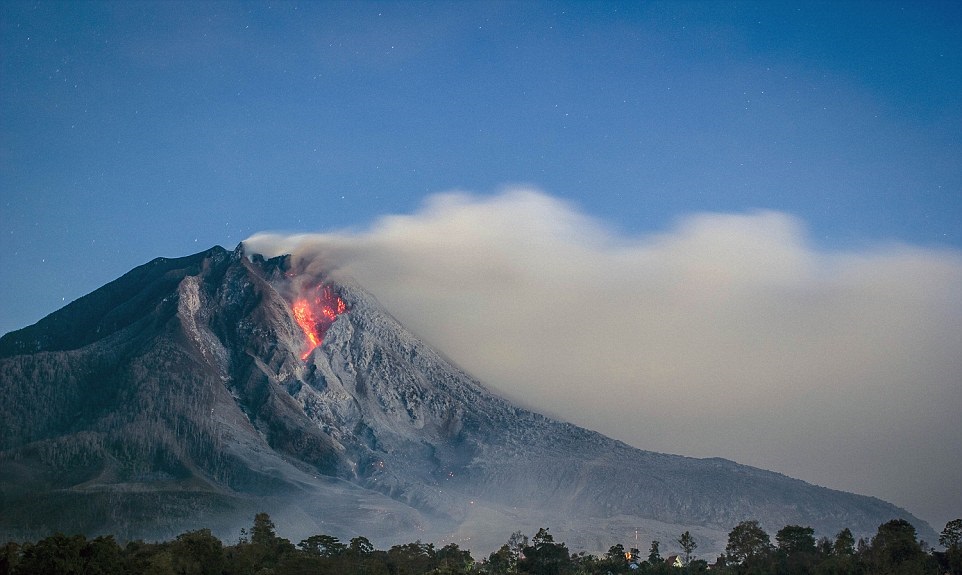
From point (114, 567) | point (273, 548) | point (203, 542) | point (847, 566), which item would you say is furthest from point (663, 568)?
point (114, 567)

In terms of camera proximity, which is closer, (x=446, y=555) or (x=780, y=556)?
(x=780, y=556)

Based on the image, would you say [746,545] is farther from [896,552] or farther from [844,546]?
[896,552]

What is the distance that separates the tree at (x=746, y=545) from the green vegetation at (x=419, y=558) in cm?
13

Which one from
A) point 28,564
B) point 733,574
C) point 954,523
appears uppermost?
point 954,523

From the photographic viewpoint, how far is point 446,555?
170625mm

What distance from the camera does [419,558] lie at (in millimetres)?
152250

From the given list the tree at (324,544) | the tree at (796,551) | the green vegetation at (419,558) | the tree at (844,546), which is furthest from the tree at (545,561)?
the tree at (844,546)

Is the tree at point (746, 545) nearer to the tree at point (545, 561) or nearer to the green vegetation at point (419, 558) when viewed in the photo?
the green vegetation at point (419, 558)

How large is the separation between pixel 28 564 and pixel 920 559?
8417 cm

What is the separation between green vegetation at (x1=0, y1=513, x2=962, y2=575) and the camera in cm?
9275

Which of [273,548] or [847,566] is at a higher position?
[847,566]

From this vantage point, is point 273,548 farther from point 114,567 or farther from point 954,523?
point 954,523

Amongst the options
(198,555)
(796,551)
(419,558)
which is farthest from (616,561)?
(198,555)

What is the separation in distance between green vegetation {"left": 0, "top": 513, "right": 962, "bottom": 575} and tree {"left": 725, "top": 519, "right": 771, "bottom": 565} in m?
0.13
